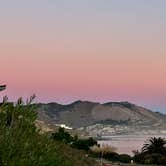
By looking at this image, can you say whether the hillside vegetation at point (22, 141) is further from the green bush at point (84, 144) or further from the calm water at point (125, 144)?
the calm water at point (125, 144)

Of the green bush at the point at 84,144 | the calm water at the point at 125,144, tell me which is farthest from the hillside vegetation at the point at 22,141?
the calm water at the point at 125,144

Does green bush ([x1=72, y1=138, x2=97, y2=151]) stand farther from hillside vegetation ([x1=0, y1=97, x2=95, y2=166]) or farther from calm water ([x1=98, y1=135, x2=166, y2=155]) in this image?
hillside vegetation ([x1=0, y1=97, x2=95, y2=166])

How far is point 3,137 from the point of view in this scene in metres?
9.71

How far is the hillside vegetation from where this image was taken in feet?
31.0

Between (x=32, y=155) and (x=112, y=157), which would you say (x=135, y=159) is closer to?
(x=112, y=157)

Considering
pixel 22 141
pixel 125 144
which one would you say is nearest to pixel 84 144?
pixel 22 141

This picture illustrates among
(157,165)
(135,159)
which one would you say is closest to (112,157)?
(135,159)

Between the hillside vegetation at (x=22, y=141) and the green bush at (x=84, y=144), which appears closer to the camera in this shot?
the hillside vegetation at (x=22, y=141)

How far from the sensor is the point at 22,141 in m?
9.96

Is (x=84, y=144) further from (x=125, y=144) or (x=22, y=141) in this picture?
(x=125, y=144)

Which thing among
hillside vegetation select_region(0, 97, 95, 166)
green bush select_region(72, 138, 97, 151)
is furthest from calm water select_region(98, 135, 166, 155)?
hillside vegetation select_region(0, 97, 95, 166)

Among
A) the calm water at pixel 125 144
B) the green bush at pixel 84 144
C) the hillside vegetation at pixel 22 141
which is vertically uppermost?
the calm water at pixel 125 144

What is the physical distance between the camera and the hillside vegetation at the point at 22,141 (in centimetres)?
945

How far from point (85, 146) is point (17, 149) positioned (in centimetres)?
4348
